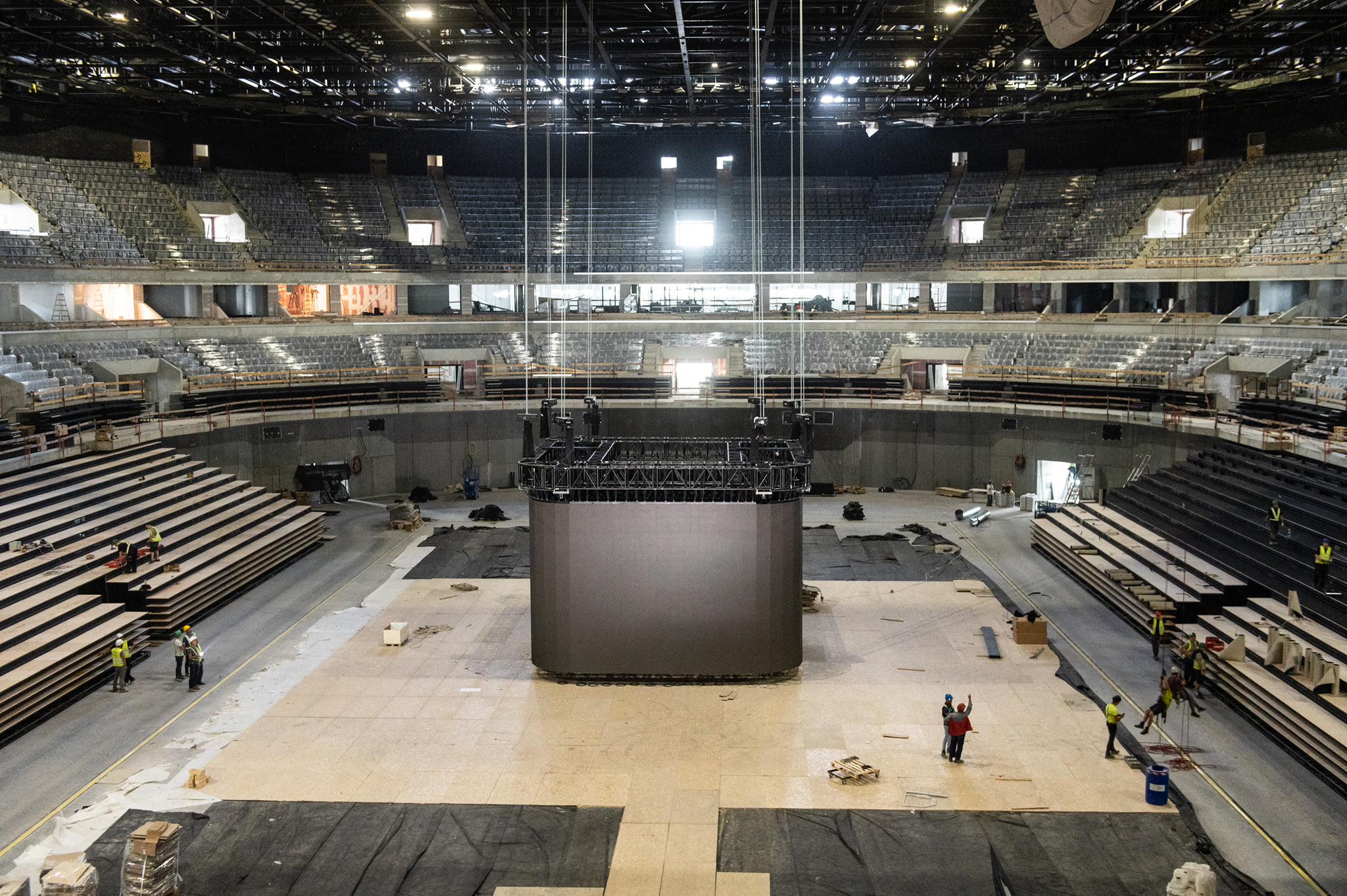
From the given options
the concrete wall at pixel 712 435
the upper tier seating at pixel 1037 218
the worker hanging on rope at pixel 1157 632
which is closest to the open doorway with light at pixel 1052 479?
the concrete wall at pixel 712 435

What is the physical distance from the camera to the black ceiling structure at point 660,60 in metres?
27.5

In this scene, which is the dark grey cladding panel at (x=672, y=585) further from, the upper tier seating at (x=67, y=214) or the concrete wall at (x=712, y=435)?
the upper tier seating at (x=67, y=214)

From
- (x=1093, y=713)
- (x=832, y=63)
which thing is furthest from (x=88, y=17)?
(x=1093, y=713)

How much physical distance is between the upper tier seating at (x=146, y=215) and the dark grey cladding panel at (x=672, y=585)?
25.2 metres

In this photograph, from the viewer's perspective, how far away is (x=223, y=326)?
3812 centimetres

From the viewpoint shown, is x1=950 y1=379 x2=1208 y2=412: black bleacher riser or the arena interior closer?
the arena interior

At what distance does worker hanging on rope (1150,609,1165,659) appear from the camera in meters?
20.2

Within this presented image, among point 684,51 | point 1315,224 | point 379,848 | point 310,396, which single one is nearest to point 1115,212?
point 1315,224

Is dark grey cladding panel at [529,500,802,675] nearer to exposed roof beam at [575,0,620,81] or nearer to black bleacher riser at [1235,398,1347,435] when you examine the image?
exposed roof beam at [575,0,620,81]

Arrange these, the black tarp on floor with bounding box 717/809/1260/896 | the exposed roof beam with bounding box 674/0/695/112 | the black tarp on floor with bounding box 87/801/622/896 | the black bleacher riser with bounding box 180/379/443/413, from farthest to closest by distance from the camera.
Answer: the black bleacher riser with bounding box 180/379/443/413 → the exposed roof beam with bounding box 674/0/695/112 → the black tarp on floor with bounding box 87/801/622/896 → the black tarp on floor with bounding box 717/809/1260/896

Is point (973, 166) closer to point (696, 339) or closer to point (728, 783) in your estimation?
point (696, 339)

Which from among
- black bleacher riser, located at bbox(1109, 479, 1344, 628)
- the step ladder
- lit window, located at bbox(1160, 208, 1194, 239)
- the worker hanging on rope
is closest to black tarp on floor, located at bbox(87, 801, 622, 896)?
the worker hanging on rope

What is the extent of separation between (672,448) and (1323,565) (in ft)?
39.5

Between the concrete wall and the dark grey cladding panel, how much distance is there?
60.7ft
